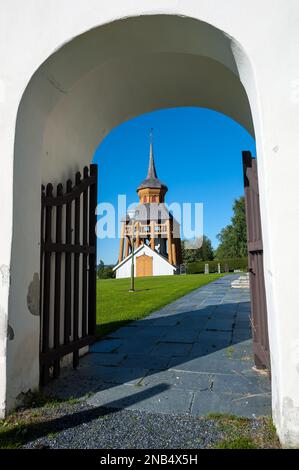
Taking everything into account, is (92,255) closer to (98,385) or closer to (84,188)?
(84,188)

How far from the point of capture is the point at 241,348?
443 centimetres

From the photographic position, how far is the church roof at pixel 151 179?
5478cm

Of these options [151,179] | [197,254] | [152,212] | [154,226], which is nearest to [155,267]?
[154,226]

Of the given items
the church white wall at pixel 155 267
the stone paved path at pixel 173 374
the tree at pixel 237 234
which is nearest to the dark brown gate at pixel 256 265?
the stone paved path at pixel 173 374

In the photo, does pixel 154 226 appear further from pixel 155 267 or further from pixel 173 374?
pixel 173 374

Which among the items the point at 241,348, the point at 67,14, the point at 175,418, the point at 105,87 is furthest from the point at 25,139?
the point at 241,348

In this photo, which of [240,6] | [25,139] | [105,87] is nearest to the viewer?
[240,6]

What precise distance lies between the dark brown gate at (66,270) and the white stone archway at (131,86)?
265 mm

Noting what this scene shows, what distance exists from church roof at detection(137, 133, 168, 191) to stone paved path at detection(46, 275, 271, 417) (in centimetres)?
4990

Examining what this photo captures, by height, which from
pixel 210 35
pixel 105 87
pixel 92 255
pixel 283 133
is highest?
pixel 105 87

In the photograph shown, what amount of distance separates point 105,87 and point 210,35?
1531 millimetres

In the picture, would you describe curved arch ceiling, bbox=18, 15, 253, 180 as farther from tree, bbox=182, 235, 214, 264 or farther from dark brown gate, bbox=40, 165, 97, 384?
tree, bbox=182, 235, 214, 264

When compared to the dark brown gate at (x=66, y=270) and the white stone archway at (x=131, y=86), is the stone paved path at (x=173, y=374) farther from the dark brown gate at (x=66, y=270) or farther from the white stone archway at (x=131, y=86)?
the white stone archway at (x=131, y=86)

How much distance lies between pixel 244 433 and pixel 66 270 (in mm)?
2337
